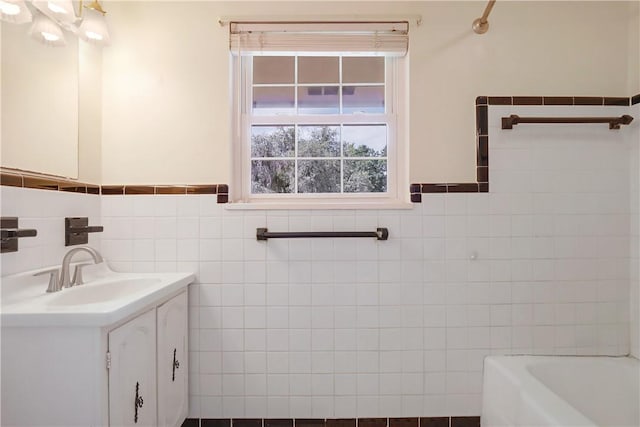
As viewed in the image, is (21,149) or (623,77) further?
(623,77)

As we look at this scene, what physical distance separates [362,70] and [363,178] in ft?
1.91

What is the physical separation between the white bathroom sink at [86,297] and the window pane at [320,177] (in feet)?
2.45

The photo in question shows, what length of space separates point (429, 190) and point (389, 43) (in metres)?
0.76

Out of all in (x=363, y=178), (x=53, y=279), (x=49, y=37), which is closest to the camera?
(x=53, y=279)

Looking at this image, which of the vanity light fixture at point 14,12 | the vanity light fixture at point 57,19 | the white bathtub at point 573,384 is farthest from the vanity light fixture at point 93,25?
the white bathtub at point 573,384

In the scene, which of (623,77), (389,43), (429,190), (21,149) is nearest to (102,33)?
(21,149)

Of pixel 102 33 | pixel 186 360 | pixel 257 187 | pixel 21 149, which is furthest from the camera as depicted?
pixel 257 187

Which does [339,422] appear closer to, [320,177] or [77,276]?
[320,177]

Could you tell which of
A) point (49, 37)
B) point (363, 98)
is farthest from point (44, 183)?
point (363, 98)

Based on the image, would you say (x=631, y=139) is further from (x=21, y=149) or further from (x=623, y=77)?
(x=21, y=149)

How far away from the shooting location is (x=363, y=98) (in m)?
1.87

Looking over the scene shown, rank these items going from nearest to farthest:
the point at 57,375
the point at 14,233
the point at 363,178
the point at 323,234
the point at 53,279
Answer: the point at 57,375 → the point at 14,233 → the point at 53,279 → the point at 323,234 → the point at 363,178

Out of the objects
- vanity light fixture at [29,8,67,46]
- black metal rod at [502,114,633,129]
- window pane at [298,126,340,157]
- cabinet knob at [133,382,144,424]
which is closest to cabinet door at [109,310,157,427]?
cabinet knob at [133,382,144,424]

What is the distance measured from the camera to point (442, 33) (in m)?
1.75
